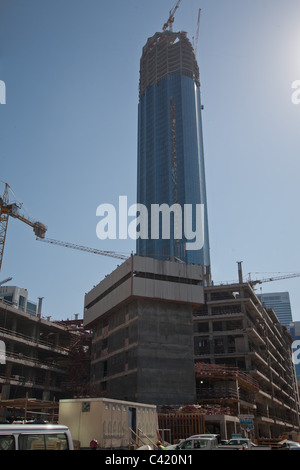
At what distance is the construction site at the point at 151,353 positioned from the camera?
151 ft

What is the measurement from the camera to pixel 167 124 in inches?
7259

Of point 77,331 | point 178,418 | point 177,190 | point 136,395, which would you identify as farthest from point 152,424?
point 177,190

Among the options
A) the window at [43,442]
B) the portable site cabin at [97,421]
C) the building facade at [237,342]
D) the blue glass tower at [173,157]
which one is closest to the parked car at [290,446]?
the portable site cabin at [97,421]

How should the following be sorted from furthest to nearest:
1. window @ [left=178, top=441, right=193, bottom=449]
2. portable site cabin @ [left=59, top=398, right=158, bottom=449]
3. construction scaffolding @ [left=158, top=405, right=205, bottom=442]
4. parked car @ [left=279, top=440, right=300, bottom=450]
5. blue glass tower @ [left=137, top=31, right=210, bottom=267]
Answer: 1. blue glass tower @ [left=137, top=31, right=210, bottom=267]
2. construction scaffolding @ [left=158, top=405, right=205, bottom=442]
3. portable site cabin @ [left=59, top=398, right=158, bottom=449]
4. parked car @ [left=279, top=440, right=300, bottom=450]
5. window @ [left=178, top=441, right=193, bottom=449]

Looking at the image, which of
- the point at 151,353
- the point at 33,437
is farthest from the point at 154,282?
the point at 33,437

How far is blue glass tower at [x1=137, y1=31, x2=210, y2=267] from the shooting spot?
170 m

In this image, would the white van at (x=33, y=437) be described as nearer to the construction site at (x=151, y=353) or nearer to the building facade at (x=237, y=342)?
the construction site at (x=151, y=353)

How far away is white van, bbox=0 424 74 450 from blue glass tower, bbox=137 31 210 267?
5905 inches

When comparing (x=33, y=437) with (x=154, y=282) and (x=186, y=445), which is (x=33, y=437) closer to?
(x=186, y=445)

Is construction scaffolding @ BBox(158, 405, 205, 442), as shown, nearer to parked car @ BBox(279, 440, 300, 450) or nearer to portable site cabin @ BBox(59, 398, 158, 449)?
parked car @ BBox(279, 440, 300, 450)

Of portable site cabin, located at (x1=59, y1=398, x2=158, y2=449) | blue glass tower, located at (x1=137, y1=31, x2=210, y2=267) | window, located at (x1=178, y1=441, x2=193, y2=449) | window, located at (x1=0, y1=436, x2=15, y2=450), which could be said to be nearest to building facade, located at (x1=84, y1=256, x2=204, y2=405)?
portable site cabin, located at (x1=59, y1=398, x2=158, y2=449)

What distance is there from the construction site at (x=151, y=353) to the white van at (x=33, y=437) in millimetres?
14633
